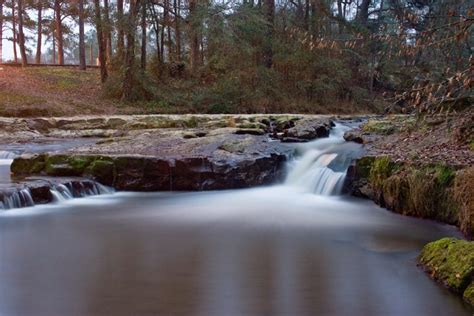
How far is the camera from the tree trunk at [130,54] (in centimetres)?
2069

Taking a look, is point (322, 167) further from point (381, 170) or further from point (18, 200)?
point (18, 200)

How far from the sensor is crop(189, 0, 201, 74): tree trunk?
21547mm

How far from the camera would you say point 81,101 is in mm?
20812

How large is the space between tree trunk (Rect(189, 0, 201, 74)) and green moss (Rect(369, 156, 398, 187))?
1496cm

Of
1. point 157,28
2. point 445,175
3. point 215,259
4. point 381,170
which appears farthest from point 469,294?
point 157,28

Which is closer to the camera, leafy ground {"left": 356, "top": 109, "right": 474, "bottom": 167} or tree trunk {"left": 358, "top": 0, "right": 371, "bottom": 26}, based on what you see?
leafy ground {"left": 356, "top": 109, "right": 474, "bottom": 167}

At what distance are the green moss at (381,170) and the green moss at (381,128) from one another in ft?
12.4

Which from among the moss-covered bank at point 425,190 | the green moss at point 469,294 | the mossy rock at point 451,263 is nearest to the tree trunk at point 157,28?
the moss-covered bank at point 425,190

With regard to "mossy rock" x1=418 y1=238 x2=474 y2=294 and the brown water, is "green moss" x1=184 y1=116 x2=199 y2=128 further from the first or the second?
"mossy rock" x1=418 y1=238 x2=474 y2=294

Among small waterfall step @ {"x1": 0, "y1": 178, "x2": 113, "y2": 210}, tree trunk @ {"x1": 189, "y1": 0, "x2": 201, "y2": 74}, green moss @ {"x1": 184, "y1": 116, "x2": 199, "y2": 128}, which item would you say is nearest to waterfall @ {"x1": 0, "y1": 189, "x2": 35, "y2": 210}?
small waterfall step @ {"x1": 0, "y1": 178, "x2": 113, "y2": 210}

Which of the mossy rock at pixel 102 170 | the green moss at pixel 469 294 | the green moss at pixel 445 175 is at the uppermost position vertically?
the green moss at pixel 445 175

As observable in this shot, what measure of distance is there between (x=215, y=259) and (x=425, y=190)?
142 inches

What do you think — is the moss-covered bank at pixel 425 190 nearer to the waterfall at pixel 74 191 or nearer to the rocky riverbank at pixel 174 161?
the rocky riverbank at pixel 174 161

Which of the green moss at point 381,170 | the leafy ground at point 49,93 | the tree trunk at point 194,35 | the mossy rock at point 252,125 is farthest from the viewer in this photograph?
the tree trunk at point 194,35
